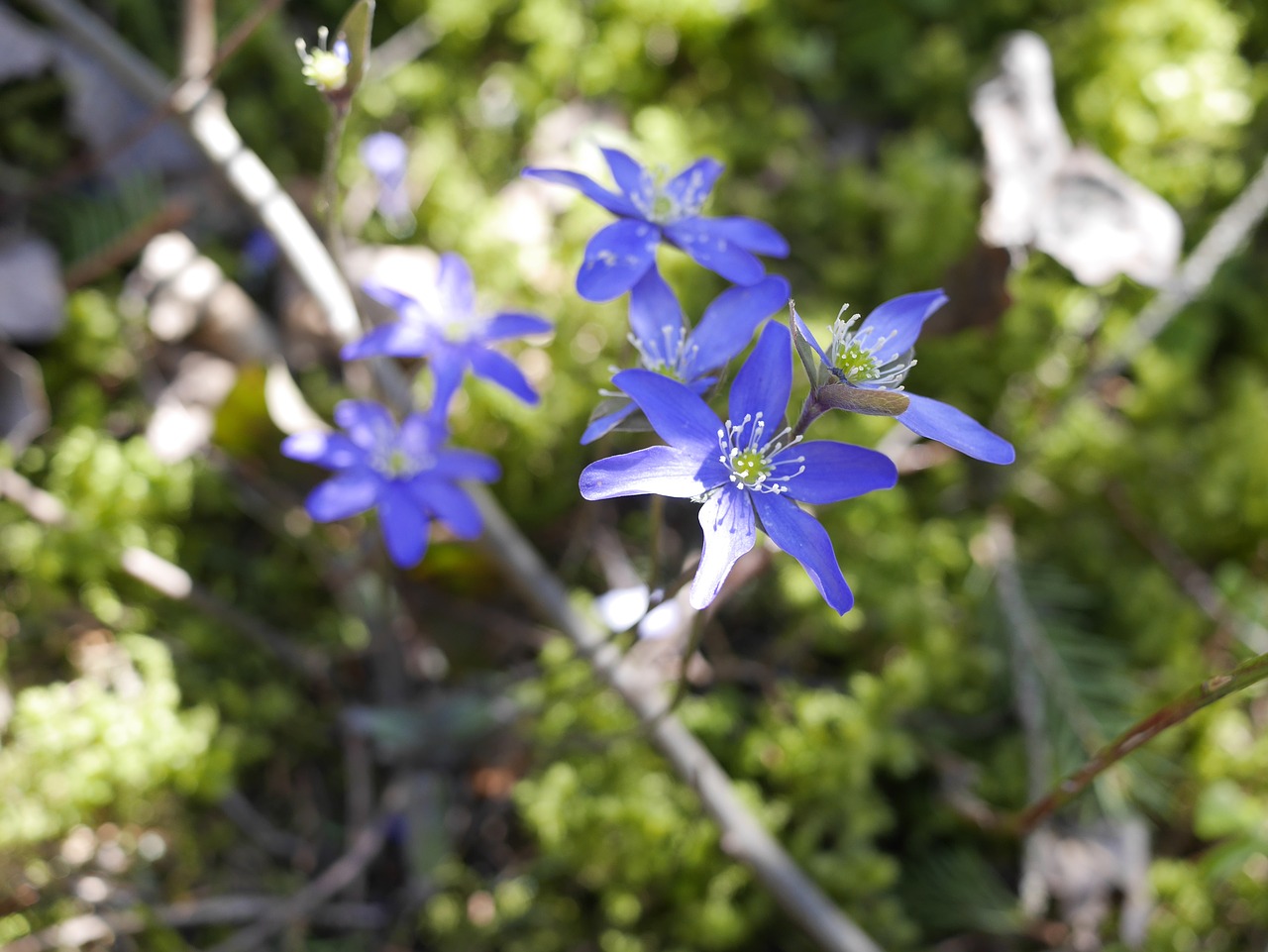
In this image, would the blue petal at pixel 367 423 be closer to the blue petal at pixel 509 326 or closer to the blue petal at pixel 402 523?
the blue petal at pixel 402 523

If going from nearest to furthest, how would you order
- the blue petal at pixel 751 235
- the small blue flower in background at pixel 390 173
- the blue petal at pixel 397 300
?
the blue petal at pixel 751 235
the blue petal at pixel 397 300
the small blue flower in background at pixel 390 173

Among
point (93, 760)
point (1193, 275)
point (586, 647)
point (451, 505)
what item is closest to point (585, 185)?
point (451, 505)

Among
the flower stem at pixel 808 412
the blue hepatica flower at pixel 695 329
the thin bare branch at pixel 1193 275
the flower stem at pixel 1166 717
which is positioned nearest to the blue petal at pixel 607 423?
the blue hepatica flower at pixel 695 329

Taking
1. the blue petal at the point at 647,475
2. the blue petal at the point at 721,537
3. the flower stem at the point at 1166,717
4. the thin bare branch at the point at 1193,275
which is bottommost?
the flower stem at the point at 1166,717

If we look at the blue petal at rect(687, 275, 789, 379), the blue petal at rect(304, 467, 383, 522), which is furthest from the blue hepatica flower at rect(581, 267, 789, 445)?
the blue petal at rect(304, 467, 383, 522)

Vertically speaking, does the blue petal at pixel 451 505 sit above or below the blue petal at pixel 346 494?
below

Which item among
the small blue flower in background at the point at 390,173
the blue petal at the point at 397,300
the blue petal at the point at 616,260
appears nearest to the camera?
the blue petal at the point at 616,260
